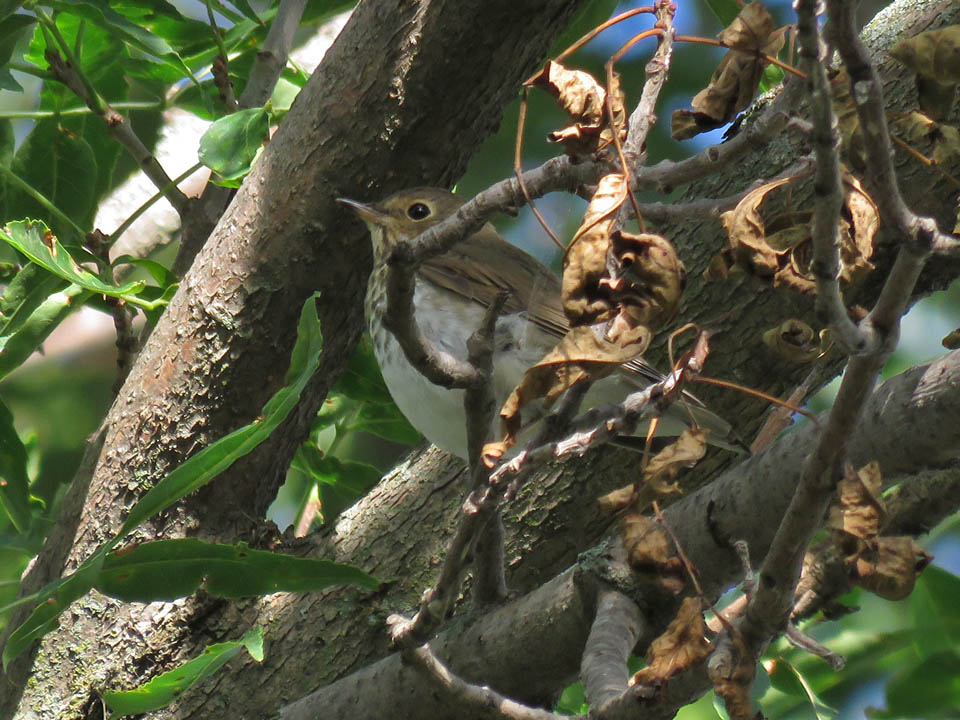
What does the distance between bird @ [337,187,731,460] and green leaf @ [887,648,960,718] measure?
854 millimetres

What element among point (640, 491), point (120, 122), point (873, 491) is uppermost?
point (120, 122)

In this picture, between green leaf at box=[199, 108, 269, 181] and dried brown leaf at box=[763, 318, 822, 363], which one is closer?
dried brown leaf at box=[763, 318, 822, 363]

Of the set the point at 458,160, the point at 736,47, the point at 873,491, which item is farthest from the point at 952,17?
the point at 873,491

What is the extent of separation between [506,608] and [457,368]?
2.49ft

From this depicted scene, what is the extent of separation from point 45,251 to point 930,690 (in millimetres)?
2412

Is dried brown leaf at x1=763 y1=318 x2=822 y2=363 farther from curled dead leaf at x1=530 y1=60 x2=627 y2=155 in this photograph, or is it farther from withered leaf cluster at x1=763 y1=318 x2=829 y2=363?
curled dead leaf at x1=530 y1=60 x2=627 y2=155

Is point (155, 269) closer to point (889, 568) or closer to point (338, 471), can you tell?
point (338, 471)

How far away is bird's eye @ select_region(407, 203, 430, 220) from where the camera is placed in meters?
3.15

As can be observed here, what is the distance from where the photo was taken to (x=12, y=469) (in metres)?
3.14

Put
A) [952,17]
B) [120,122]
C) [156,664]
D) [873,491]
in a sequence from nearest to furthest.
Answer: [873,491], [952,17], [156,664], [120,122]

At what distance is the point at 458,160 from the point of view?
9.71 feet

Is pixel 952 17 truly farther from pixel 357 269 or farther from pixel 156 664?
pixel 156 664

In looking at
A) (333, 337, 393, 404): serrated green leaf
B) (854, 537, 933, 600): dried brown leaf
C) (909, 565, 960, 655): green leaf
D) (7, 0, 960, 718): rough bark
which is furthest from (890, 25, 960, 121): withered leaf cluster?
(333, 337, 393, 404): serrated green leaf

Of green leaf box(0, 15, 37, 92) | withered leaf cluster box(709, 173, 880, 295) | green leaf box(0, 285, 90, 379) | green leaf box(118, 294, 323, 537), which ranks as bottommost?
withered leaf cluster box(709, 173, 880, 295)
